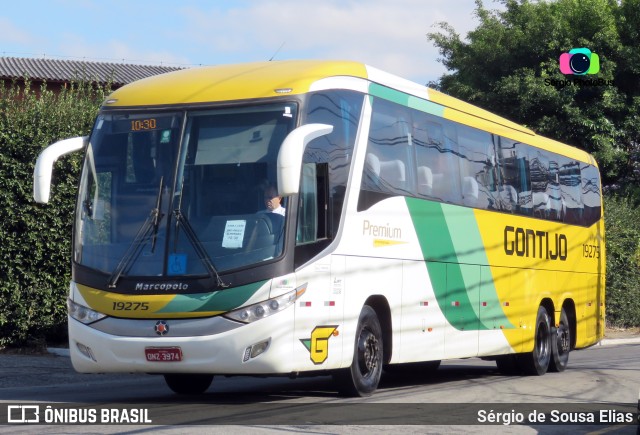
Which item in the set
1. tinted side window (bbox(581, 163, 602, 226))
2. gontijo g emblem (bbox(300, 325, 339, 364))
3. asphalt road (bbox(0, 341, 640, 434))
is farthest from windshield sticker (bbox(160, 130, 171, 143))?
tinted side window (bbox(581, 163, 602, 226))

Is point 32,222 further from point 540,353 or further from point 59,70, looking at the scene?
point 59,70

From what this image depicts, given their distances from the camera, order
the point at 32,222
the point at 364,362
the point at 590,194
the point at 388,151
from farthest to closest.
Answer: the point at 590,194 → the point at 32,222 → the point at 388,151 → the point at 364,362

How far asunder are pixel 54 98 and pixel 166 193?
8.11 metres

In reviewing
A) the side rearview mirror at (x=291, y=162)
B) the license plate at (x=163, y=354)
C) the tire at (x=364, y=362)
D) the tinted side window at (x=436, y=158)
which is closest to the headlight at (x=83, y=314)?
the license plate at (x=163, y=354)

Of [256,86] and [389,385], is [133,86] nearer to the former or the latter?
[256,86]

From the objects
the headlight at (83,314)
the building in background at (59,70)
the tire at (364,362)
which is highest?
the building in background at (59,70)

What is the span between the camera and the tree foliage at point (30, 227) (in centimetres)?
1702

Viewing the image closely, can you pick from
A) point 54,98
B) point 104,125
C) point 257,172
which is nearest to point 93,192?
point 104,125

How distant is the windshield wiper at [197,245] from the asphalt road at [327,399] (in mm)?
1342

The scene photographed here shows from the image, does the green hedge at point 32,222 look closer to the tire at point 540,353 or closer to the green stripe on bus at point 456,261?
the green stripe on bus at point 456,261

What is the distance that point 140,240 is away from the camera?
10844 millimetres

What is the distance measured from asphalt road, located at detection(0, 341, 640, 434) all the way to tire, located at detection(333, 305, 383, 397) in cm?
15

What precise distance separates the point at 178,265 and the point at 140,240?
1.74 ft

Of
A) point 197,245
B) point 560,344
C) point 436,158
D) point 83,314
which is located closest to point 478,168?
point 436,158
